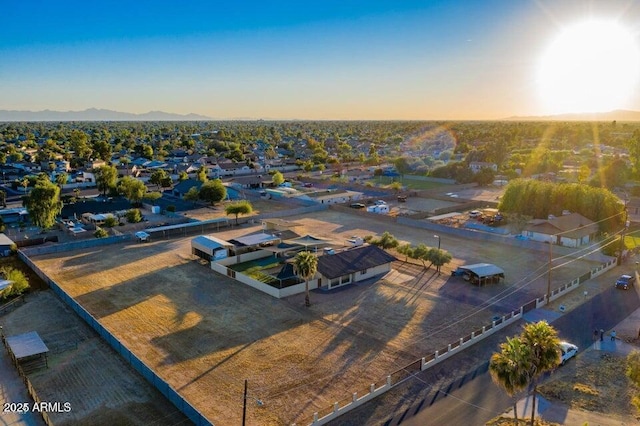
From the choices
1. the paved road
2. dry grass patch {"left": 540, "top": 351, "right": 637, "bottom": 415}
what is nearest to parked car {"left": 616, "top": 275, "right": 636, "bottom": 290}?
the paved road

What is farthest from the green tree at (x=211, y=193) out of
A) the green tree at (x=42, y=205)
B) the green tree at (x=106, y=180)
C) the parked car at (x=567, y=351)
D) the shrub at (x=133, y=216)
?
the parked car at (x=567, y=351)

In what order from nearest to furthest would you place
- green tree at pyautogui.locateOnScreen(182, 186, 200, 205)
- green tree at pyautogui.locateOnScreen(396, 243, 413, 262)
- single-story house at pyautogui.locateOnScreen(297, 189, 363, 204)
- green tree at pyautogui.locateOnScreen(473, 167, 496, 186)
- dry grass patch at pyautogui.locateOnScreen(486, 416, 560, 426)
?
dry grass patch at pyautogui.locateOnScreen(486, 416, 560, 426) < green tree at pyautogui.locateOnScreen(396, 243, 413, 262) < green tree at pyautogui.locateOnScreen(182, 186, 200, 205) < single-story house at pyautogui.locateOnScreen(297, 189, 363, 204) < green tree at pyautogui.locateOnScreen(473, 167, 496, 186)

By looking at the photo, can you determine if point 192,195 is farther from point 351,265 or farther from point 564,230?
point 564,230

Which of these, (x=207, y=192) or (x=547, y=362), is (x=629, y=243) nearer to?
(x=547, y=362)

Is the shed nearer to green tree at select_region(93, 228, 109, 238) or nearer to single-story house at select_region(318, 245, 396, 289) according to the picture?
single-story house at select_region(318, 245, 396, 289)

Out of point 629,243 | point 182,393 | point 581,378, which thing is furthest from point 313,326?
point 629,243
